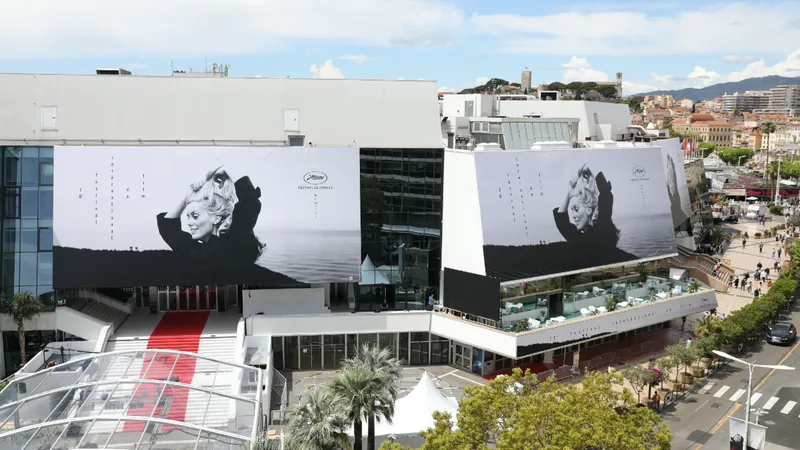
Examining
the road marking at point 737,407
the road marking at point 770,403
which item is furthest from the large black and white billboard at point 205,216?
the road marking at point 770,403

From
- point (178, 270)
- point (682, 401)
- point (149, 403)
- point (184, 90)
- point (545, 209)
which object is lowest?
point (682, 401)

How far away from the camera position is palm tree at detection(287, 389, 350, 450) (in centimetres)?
2478

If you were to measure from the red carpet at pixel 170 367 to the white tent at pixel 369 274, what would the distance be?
32.9ft

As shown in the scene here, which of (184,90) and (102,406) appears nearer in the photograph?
(102,406)

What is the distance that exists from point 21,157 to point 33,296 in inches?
310

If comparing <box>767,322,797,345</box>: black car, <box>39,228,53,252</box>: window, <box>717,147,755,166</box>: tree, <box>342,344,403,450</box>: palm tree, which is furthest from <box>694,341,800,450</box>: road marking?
<box>717,147,755,166</box>: tree

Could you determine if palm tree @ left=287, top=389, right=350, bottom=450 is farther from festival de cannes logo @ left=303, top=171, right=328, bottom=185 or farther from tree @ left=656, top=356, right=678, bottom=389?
tree @ left=656, top=356, right=678, bottom=389

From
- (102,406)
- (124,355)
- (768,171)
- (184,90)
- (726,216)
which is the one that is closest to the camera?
(102,406)

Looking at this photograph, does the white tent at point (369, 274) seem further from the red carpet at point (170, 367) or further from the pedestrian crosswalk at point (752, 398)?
the pedestrian crosswalk at point (752, 398)

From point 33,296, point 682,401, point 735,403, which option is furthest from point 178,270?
point 735,403

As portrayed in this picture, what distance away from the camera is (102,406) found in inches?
1017

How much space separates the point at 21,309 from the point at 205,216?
11.0 m

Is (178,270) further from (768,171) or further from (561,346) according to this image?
(768,171)

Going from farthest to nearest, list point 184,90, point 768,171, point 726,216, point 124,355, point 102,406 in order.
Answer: point 768,171
point 726,216
point 184,90
point 124,355
point 102,406
